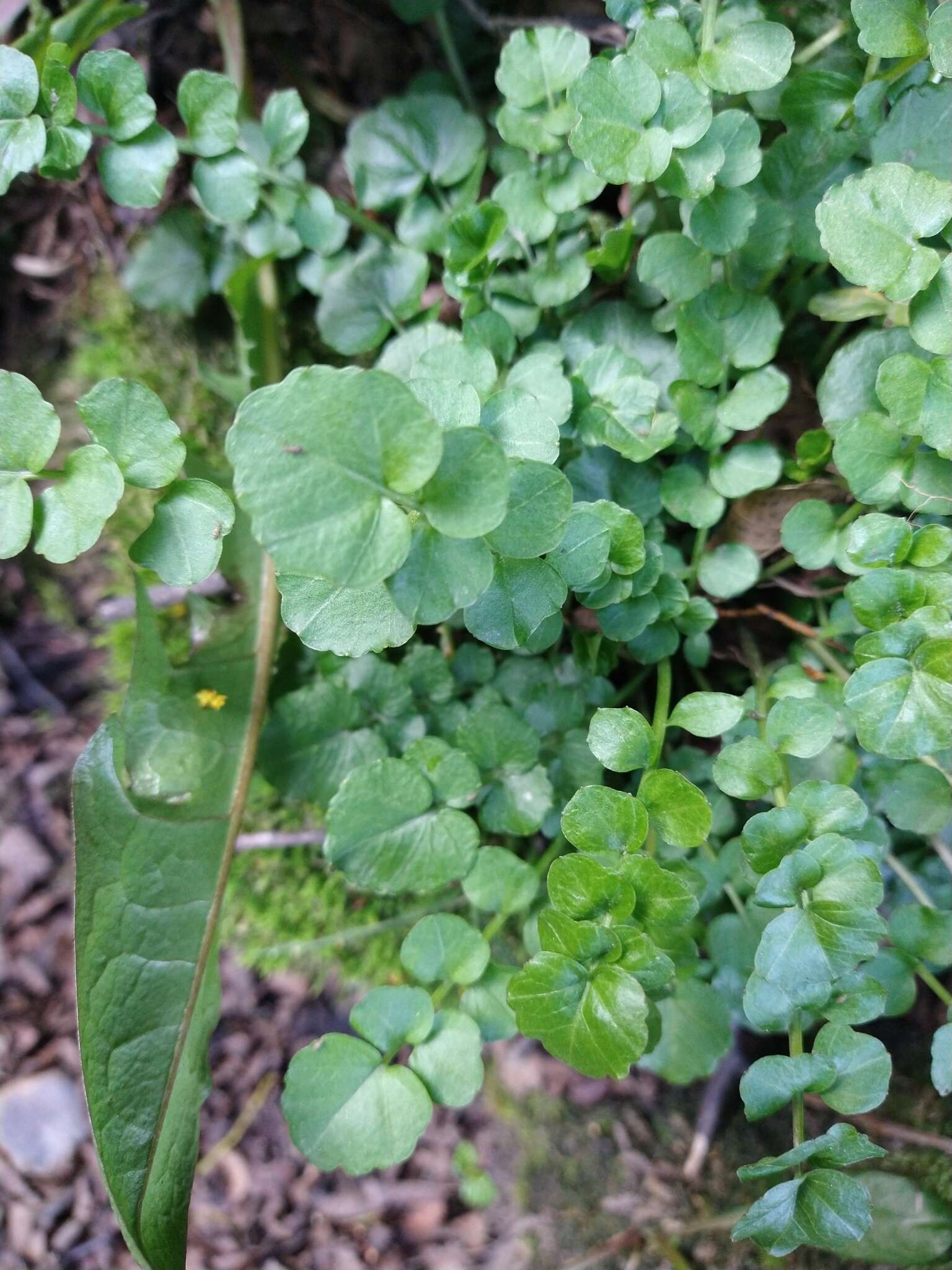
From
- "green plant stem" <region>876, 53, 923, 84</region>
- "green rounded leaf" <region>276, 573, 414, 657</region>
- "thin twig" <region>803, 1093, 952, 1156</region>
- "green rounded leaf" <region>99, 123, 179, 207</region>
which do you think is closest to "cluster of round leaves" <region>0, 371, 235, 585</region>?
"green rounded leaf" <region>276, 573, 414, 657</region>

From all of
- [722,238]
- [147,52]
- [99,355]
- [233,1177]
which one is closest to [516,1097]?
[233,1177]

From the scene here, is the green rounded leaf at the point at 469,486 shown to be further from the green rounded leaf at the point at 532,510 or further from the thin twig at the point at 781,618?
the thin twig at the point at 781,618

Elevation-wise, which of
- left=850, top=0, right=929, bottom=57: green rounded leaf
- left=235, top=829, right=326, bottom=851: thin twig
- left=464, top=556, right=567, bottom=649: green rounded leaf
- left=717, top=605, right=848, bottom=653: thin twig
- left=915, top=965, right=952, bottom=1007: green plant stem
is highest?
left=850, top=0, right=929, bottom=57: green rounded leaf

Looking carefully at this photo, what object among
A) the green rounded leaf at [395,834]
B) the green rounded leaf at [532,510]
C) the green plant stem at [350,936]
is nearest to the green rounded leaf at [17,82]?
the green rounded leaf at [532,510]

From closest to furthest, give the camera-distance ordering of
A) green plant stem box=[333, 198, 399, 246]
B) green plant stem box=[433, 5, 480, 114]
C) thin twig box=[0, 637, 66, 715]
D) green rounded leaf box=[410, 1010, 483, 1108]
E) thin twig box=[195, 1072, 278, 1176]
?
green rounded leaf box=[410, 1010, 483, 1108] < green plant stem box=[333, 198, 399, 246] < green plant stem box=[433, 5, 480, 114] < thin twig box=[195, 1072, 278, 1176] < thin twig box=[0, 637, 66, 715]

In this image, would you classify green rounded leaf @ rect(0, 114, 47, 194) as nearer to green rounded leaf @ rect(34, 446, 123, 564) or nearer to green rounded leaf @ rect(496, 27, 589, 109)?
green rounded leaf @ rect(34, 446, 123, 564)

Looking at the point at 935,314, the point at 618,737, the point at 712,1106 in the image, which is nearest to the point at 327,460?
the point at 618,737

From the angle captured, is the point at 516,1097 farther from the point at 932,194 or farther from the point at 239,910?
the point at 932,194

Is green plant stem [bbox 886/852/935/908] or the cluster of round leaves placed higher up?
the cluster of round leaves
